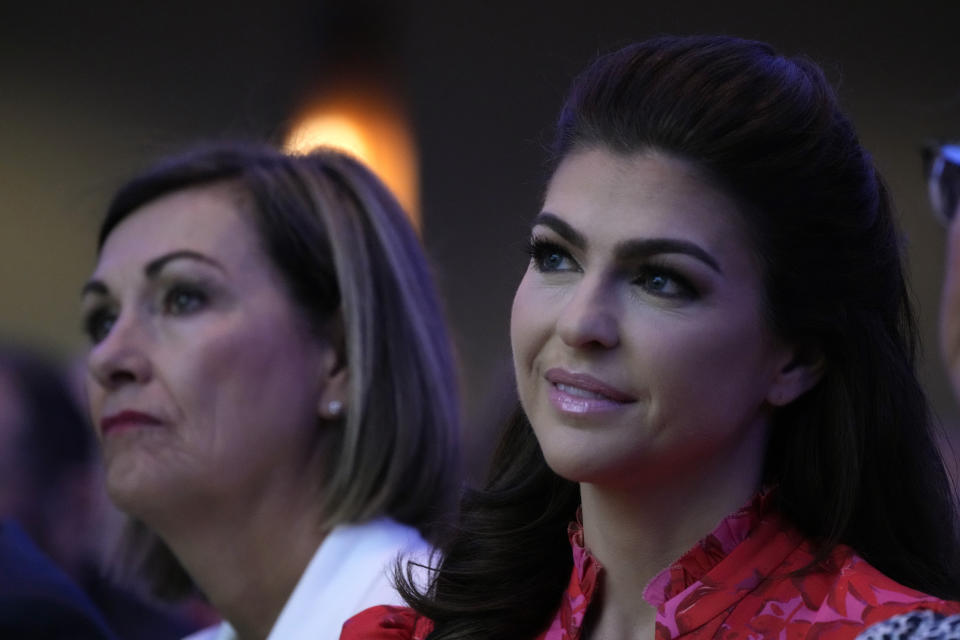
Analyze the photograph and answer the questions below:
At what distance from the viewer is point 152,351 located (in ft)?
10.3

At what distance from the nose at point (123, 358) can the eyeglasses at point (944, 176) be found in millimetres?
1584

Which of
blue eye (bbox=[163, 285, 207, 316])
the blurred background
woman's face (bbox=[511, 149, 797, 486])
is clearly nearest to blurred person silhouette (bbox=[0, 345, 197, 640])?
the blurred background

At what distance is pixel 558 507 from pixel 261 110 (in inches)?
152

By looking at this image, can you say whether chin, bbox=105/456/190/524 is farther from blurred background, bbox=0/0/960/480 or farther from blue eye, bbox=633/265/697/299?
blurred background, bbox=0/0/960/480

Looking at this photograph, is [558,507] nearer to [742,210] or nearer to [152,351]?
[742,210]

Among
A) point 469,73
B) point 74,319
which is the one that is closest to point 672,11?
point 469,73

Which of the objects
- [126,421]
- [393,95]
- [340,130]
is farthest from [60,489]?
[393,95]

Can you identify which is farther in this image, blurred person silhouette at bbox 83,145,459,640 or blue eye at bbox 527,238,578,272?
blurred person silhouette at bbox 83,145,459,640

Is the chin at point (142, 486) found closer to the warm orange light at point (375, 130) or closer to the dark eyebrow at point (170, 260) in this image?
the dark eyebrow at point (170, 260)

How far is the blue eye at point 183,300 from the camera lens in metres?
3.18

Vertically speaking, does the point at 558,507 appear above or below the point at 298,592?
above

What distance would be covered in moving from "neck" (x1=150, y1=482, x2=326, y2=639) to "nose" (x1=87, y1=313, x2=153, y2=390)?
0.32 metres

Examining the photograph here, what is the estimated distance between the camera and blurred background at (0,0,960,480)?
4863 millimetres

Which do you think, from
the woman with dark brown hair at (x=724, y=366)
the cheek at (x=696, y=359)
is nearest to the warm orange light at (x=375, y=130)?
the woman with dark brown hair at (x=724, y=366)
